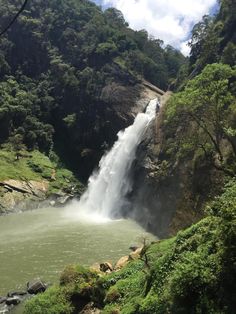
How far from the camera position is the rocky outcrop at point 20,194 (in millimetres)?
59781

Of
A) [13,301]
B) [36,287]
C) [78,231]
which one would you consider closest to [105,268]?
[36,287]

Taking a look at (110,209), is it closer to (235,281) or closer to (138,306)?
(138,306)

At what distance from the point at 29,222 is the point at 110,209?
11193 millimetres

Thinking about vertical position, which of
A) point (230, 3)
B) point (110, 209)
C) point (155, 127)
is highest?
point (230, 3)

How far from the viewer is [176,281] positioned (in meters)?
15.6

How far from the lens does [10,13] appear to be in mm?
110250

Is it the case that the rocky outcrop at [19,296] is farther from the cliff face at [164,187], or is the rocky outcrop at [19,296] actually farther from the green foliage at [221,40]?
the green foliage at [221,40]

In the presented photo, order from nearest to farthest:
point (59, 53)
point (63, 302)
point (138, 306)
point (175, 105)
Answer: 1. point (138, 306)
2. point (63, 302)
3. point (175, 105)
4. point (59, 53)

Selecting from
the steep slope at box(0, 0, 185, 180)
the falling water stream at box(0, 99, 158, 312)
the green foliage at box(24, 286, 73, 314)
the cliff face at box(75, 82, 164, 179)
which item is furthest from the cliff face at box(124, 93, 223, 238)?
the steep slope at box(0, 0, 185, 180)

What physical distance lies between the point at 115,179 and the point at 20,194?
14.4 m

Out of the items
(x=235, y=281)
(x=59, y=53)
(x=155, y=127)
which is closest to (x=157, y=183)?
Result: (x=155, y=127)

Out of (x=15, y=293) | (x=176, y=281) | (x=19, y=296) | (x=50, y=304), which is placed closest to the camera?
(x=176, y=281)

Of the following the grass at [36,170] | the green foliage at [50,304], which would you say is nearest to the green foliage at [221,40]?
the grass at [36,170]

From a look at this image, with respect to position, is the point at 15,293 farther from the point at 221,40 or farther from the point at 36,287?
the point at 221,40
